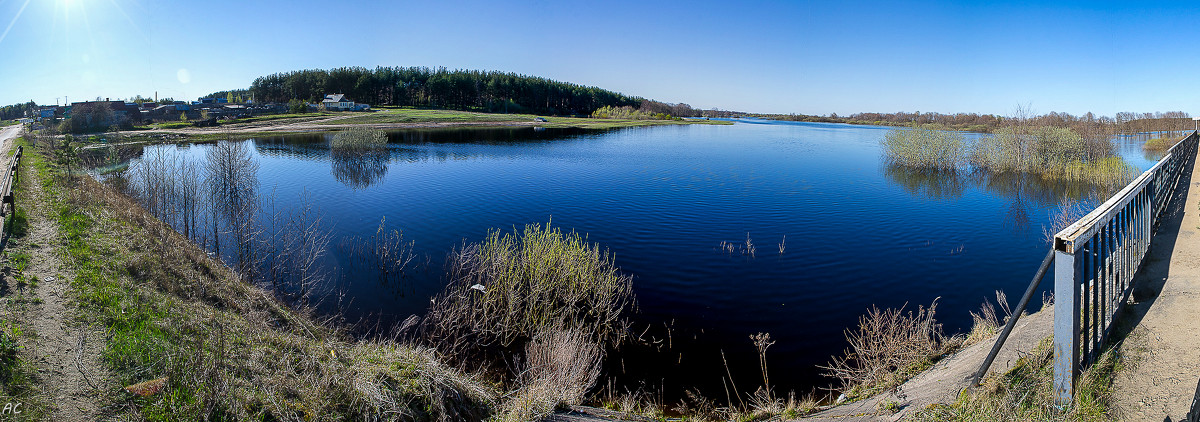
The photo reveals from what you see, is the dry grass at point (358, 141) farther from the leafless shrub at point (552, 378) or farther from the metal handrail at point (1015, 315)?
the metal handrail at point (1015, 315)

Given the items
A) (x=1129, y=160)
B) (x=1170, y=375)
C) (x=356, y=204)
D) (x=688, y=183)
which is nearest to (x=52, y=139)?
(x=356, y=204)

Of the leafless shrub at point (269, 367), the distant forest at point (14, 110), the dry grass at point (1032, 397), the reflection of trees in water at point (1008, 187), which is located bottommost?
the leafless shrub at point (269, 367)

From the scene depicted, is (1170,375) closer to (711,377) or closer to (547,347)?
(711,377)

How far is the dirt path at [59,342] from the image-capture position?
257 inches

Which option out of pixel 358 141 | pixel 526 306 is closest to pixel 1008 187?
pixel 526 306

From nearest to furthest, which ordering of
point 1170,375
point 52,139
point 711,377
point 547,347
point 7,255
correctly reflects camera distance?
point 1170,375
point 547,347
point 711,377
point 7,255
point 52,139

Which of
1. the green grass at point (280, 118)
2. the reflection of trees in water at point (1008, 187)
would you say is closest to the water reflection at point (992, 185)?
the reflection of trees in water at point (1008, 187)

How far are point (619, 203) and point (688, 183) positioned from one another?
7649 mm

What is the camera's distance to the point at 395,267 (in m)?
15.9

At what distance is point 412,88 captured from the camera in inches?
5172

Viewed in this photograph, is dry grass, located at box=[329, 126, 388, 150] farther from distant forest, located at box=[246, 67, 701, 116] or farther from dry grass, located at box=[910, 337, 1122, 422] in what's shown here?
distant forest, located at box=[246, 67, 701, 116]

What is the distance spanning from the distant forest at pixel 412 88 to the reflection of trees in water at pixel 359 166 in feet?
294

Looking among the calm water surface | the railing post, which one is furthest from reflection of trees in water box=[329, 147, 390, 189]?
the railing post

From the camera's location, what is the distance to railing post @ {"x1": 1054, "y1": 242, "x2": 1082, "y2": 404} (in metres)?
4.37
